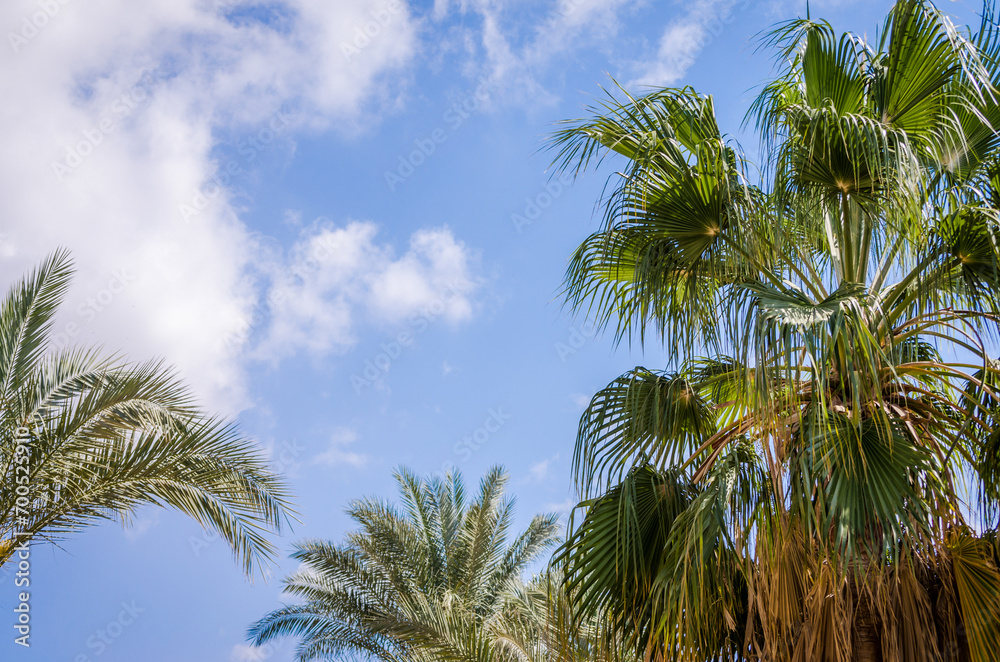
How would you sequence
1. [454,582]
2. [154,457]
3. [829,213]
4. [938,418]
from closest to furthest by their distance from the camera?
[938,418] → [829,213] → [154,457] → [454,582]

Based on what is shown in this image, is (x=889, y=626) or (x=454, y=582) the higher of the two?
(x=454, y=582)

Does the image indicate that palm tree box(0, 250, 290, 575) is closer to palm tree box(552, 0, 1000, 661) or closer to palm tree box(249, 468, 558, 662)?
palm tree box(552, 0, 1000, 661)

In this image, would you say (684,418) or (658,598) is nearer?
(658,598)

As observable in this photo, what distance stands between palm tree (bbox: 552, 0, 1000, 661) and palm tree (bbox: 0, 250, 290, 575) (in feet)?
12.4

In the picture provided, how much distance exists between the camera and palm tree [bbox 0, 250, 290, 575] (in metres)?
7.32

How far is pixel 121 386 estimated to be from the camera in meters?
7.82

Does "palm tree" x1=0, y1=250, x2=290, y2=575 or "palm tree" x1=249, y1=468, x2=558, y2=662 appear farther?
"palm tree" x1=249, y1=468, x2=558, y2=662

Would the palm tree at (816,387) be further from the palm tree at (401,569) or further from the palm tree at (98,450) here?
the palm tree at (401,569)

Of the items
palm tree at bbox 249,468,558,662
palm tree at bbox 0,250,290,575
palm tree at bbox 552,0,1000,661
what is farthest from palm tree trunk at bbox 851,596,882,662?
palm tree at bbox 249,468,558,662

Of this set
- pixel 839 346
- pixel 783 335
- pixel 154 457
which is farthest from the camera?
pixel 154 457

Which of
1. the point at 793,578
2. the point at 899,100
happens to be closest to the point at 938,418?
the point at 793,578

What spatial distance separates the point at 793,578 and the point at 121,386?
617 centimetres

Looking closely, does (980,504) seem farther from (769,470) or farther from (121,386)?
(121,386)

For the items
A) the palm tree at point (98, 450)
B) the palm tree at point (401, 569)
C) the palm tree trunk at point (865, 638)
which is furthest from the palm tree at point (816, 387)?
the palm tree at point (401, 569)
